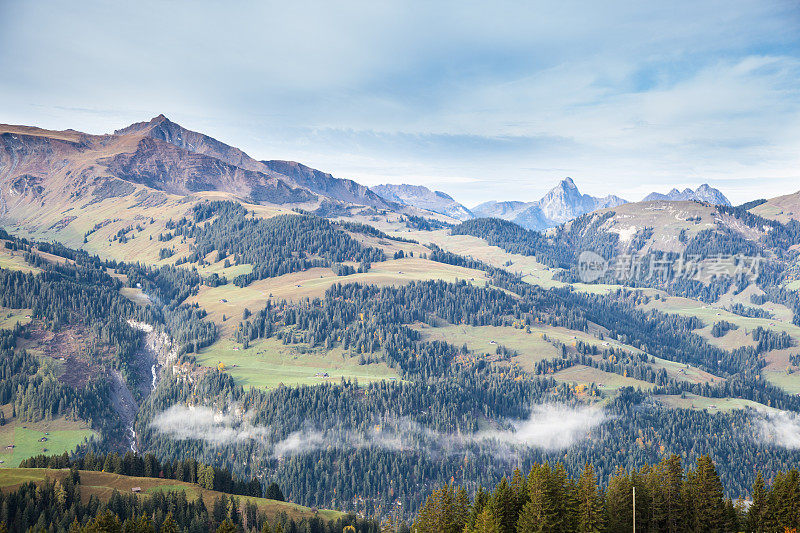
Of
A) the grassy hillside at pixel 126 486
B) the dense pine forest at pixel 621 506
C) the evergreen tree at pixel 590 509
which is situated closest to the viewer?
Result: the evergreen tree at pixel 590 509

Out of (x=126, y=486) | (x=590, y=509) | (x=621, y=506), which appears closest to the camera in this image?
(x=590, y=509)

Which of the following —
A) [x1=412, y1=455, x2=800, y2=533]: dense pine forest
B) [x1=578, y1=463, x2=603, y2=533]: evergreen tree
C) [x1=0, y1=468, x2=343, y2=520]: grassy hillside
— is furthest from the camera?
[x1=0, y1=468, x2=343, y2=520]: grassy hillside

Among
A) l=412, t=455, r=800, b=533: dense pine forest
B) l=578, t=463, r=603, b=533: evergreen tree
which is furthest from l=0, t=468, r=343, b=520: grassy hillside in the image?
l=578, t=463, r=603, b=533: evergreen tree

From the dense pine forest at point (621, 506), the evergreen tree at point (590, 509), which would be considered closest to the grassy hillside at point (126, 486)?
the dense pine forest at point (621, 506)

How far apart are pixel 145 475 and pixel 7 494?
4502cm

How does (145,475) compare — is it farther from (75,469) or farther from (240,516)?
(240,516)

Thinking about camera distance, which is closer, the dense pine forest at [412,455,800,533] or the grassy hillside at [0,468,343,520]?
the dense pine forest at [412,455,800,533]

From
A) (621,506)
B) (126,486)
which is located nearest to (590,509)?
(621,506)

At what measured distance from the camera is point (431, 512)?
327 feet

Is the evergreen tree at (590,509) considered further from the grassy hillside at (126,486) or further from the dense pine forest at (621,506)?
the grassy hillside at (126,486)

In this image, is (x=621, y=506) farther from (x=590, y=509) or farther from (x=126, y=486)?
(x=126, y=486)

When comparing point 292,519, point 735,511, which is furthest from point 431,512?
point 292,519

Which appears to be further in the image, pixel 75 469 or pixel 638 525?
pixel 75 469

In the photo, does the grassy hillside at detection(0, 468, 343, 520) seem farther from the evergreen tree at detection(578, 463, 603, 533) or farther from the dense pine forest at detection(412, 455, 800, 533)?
the evergreen tree at detection(578, 463, 603, 533)
